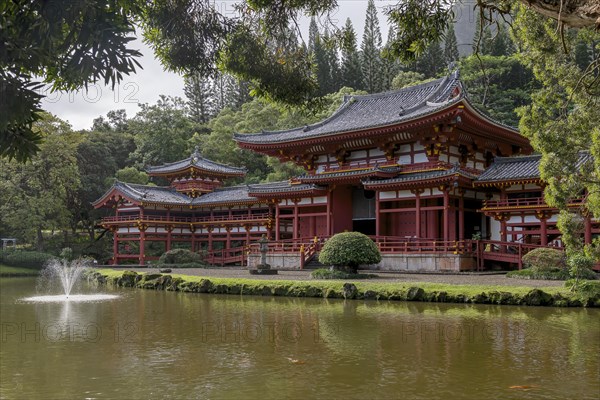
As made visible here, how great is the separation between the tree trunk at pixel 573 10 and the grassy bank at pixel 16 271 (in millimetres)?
38087

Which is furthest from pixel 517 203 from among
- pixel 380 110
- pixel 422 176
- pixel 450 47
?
pixel 450 47

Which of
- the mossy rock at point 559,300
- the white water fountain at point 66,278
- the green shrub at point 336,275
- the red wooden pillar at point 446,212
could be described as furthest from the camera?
the red wooden pillar at point 446,212

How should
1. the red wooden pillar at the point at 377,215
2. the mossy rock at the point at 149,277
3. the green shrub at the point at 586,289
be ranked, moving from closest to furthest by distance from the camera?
the green shrub at the point at 586,289
the mossy rock at the point at 149,277
the red wooden pillar at the point at 377,215

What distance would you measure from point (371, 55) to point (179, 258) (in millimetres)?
41337

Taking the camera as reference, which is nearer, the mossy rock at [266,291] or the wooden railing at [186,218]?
the mossy rock at [266,291]

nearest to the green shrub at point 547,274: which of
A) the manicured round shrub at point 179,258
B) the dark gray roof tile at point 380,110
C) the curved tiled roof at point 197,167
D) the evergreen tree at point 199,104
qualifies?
the dark gray roof tile at point 380,110

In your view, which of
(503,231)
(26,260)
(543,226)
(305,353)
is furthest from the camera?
(26,260)

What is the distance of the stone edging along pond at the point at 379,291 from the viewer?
49.5 feet

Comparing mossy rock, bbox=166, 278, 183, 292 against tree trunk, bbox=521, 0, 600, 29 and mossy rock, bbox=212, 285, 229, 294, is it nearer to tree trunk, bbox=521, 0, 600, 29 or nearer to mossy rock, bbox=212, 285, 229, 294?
mossy rock, bbox=212, 285, 229, 294

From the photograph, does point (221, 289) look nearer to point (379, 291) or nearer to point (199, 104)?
point (379, 291)

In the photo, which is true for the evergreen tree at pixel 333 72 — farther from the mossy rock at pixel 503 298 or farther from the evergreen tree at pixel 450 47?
the mossy rock at pixel 503 298

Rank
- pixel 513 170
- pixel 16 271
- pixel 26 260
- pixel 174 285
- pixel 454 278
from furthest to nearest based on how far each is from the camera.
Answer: pixel 26 260 < pixel 16 271 < pixel 513 170 < pixel 174 285 < pixel 454 278

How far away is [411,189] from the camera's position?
27578 mm

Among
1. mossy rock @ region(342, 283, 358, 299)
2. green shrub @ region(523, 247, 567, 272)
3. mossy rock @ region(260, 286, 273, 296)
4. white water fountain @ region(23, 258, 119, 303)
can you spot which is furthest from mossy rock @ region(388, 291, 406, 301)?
white water fountain @ region(23, 258, 119, 303)
